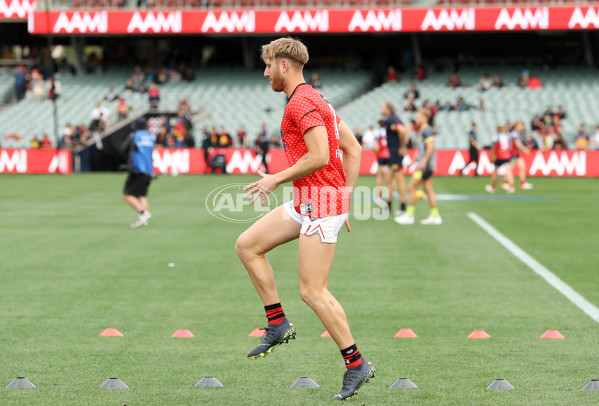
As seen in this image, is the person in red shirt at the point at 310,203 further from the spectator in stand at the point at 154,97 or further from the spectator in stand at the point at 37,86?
the spectator in stand at the point at 37,86

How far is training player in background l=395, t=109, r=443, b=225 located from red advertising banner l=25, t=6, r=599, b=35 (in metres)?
28.3

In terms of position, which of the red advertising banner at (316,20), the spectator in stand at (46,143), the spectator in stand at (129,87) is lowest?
the spectator in stand at (46,143)

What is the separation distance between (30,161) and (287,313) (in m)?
30.3

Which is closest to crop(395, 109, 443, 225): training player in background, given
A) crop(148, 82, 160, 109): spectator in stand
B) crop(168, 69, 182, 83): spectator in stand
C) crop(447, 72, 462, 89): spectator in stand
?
crop(148, 82, 160, 109): spectator in stand

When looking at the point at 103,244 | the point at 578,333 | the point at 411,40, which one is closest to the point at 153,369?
the point at 578,333

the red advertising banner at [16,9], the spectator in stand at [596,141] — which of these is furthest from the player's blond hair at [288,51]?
the red advertising banner at [16,9]

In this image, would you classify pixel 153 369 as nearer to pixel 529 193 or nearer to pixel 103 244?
pixel 103 244

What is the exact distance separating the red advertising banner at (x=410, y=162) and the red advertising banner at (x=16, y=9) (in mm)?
14805

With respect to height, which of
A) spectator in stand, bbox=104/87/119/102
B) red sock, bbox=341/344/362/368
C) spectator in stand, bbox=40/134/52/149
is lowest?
red sock, bbox=341/344/362/368

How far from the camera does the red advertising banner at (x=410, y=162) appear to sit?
35.4 metres

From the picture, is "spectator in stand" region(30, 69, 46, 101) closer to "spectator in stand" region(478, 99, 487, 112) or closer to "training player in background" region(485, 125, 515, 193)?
"spectator in stand" region(478, 99, 487, 112)

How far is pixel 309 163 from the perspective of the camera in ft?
18.0

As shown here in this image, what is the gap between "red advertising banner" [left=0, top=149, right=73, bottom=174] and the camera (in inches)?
1459

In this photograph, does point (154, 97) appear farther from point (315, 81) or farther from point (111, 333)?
point (111, 333)
